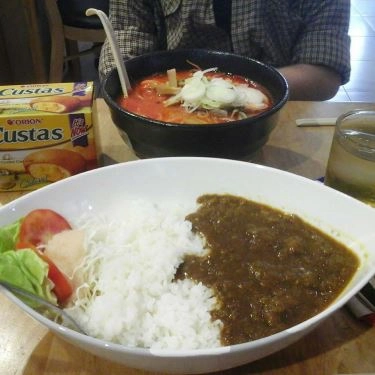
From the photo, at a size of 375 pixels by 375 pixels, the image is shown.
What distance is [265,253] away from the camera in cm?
87

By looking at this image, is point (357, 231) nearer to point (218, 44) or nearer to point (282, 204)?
point (282, 204)

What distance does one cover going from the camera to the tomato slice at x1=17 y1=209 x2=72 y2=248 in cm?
83

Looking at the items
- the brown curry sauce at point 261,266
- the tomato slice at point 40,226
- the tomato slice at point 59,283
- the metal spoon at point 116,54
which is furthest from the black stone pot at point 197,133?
the tomato slice at point 59,283

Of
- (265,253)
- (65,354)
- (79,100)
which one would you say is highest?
(79,100)

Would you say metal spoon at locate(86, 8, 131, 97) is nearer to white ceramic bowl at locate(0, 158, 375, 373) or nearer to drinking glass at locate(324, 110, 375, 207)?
white ceramic bowl at locate(0, 158, 375, 373)

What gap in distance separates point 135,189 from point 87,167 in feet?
0.74

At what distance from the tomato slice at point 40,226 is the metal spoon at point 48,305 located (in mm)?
143

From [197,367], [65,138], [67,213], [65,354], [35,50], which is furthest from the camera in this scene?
[35,50]

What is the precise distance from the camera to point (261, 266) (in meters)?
0.83

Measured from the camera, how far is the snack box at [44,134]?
1063mm

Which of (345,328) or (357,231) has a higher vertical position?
(357,231)

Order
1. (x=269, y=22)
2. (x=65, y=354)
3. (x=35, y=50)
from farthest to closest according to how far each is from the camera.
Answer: (x=35, y=50)
(x=269, y=22)
(x=65, y=354)

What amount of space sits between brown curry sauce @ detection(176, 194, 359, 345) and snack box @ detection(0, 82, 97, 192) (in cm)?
36

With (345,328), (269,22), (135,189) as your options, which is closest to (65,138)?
(135,189)
